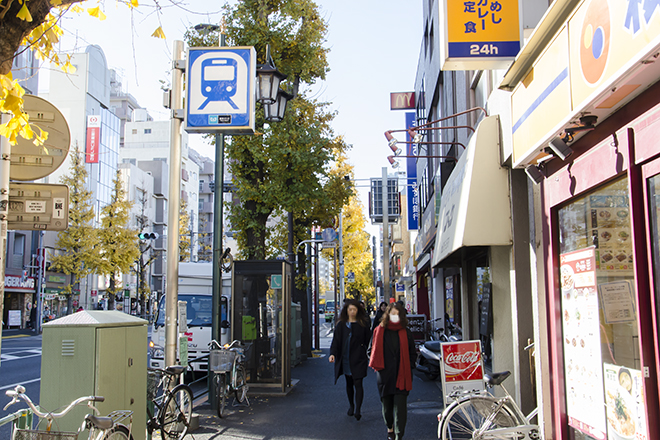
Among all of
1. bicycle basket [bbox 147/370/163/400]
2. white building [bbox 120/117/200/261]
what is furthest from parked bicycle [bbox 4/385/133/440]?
white building [bbox 120/117/200/261]

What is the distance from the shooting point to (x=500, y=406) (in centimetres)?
565

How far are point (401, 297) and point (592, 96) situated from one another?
2155 inches

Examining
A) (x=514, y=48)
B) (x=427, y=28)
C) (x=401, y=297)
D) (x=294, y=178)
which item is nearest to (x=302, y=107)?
(x=294, y=178)

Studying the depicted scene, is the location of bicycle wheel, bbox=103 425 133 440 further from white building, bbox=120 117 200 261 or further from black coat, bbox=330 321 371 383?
white building, bbox=120 117 200 261

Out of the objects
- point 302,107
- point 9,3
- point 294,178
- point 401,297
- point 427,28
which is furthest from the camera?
point 401,297

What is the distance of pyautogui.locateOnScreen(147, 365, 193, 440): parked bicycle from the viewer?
6328 millimetres

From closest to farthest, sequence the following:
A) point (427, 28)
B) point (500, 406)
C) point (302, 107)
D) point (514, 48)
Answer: point (500, 406) → point (514, 48) → point (302, 107) → point (427, 28)

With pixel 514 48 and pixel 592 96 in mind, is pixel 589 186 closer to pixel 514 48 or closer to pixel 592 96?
pixel 592 96

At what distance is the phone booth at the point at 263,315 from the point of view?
11148mm

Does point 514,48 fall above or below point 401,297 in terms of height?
above

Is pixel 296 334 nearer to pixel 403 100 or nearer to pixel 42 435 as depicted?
pixel 42 435

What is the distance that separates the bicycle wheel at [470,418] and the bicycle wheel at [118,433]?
2948 mm

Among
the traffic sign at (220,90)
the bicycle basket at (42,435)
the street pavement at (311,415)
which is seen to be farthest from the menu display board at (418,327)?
the bicycle basket at (42,435)

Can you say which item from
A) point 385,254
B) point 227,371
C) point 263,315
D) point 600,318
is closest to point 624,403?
point 600,318
